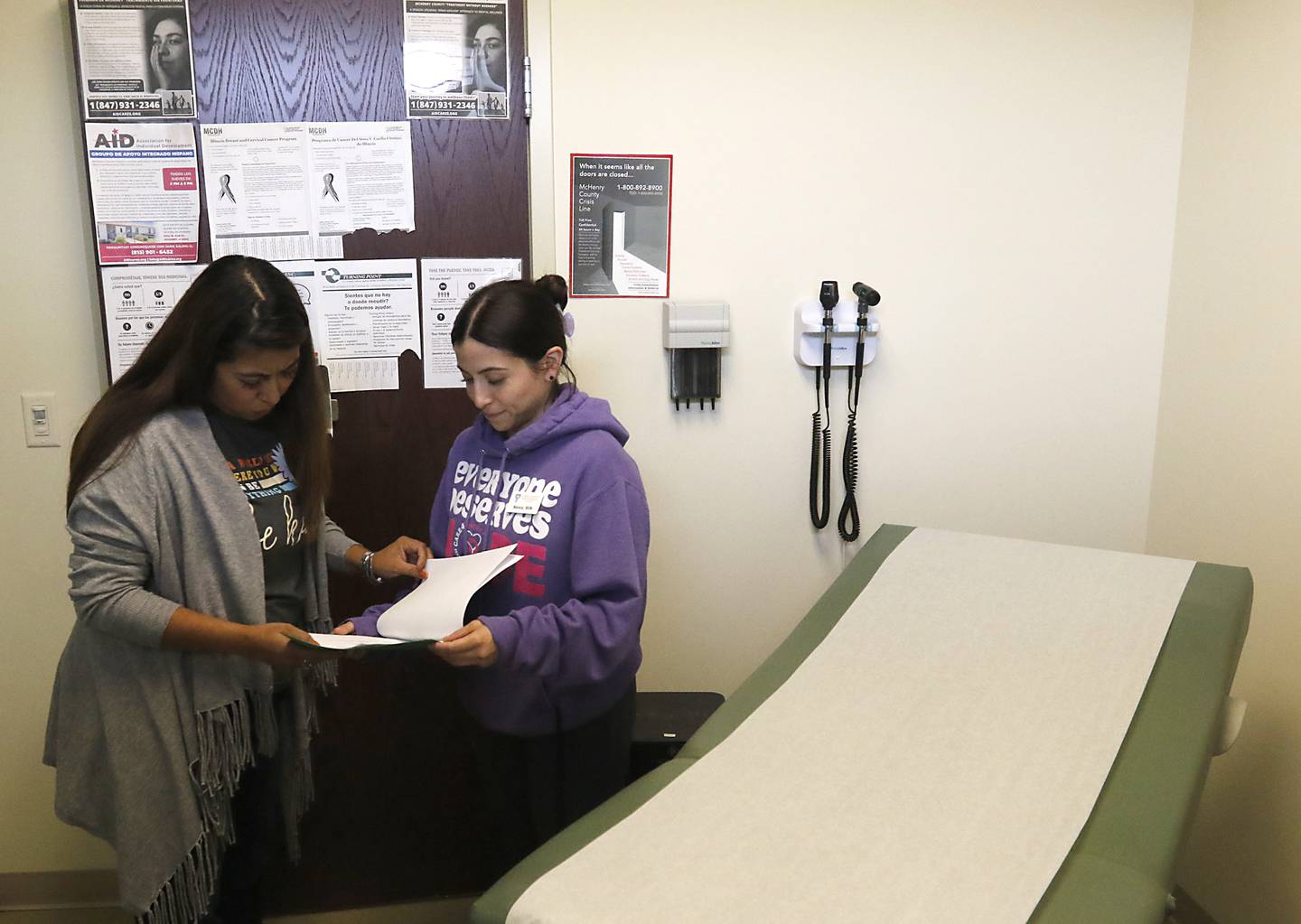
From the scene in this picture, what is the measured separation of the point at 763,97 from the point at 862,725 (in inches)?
51.6

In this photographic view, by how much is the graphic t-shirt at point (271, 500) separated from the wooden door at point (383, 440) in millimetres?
453

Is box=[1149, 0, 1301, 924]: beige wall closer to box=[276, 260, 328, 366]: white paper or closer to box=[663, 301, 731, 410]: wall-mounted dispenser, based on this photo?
box=[663, 301, 731, 410]: wall-mounted dispenser

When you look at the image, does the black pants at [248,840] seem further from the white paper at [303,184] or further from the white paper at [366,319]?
the white paper at [303,184]

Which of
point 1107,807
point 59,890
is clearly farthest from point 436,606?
point 59,890

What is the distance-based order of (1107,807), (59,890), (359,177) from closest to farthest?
(1107,807), (359,177), (59,890)

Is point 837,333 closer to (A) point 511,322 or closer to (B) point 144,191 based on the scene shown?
(A) point 511,322

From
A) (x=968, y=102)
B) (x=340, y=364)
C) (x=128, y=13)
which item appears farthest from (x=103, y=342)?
(x=968, y=102)

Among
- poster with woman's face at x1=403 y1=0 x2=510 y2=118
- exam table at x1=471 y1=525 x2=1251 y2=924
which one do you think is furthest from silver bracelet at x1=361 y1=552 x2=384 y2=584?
poster with woman's face at x1=403 y1=0 x2=510 y2=118

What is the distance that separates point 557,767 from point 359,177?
1243 mm

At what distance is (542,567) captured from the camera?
1.49 meters

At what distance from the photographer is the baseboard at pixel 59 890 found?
2199 mm

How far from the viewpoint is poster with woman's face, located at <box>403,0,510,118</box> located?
6.31 ft

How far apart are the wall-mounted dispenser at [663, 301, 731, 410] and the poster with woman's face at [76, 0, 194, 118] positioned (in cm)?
107

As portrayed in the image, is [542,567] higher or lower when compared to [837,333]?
lower
